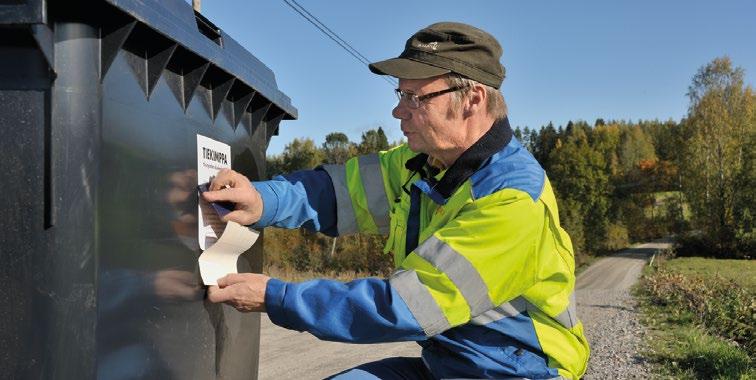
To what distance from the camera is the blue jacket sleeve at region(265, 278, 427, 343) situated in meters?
2.02

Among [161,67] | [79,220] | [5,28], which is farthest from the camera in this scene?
[161,67]

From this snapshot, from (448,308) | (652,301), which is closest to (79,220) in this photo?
A: (448,308)

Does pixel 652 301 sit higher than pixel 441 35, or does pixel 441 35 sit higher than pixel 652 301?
pixel 441 35

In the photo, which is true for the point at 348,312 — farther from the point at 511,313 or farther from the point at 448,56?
the point at 448,56

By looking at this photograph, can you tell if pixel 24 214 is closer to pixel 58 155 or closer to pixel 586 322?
pixel 58 155

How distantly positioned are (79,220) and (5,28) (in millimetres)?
459

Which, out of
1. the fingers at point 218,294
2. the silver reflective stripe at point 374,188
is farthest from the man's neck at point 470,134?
the fingers at point 218,294

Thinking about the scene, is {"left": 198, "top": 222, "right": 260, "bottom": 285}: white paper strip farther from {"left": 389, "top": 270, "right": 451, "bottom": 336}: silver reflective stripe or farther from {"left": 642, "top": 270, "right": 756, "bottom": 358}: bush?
{"left": 642, "top": 270, "right": 756, "bottom": 358}: bush

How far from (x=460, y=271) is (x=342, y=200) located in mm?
976

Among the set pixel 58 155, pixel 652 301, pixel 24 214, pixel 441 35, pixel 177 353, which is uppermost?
pixel 441 35

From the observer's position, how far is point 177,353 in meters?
2.22

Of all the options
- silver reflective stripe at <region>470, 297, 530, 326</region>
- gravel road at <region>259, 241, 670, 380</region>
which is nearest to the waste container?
silver reflective stripe at <region>470, 297, 530, 326</region>

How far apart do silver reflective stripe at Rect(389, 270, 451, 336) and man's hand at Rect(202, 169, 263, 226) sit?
0.68 m

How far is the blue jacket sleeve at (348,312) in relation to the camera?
6.63 ft
